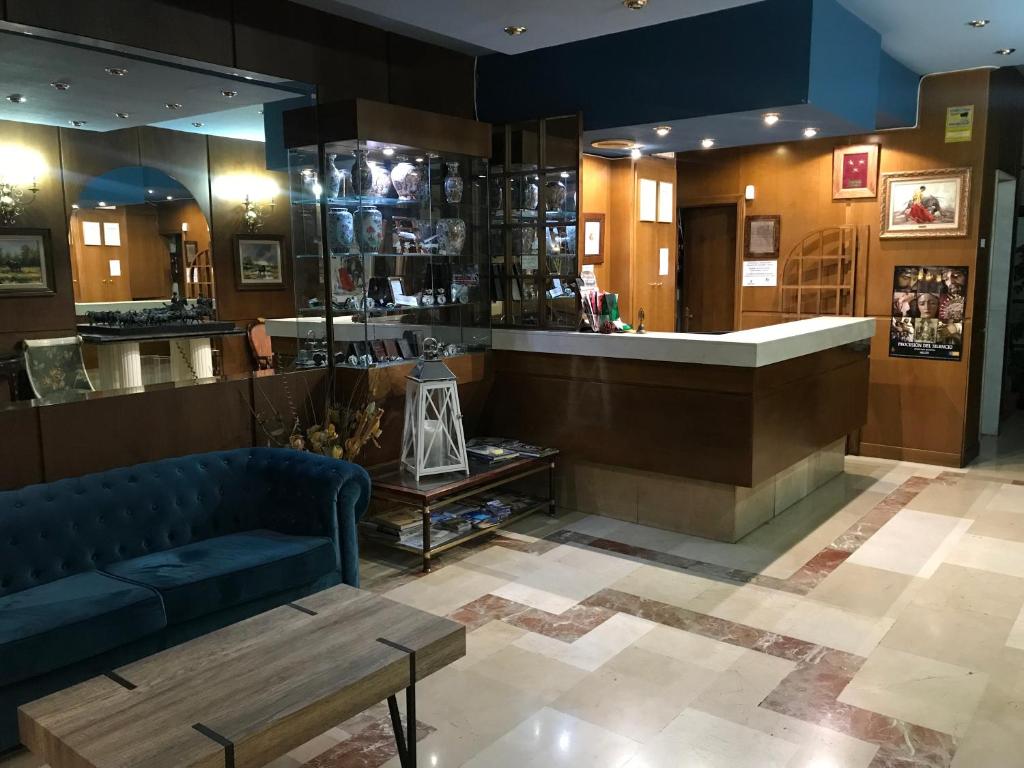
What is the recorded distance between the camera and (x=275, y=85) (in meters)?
4.76

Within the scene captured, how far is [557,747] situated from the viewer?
115 inches

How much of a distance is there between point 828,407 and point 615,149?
2586 mm

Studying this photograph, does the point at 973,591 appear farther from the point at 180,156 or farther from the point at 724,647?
the point at 180,156

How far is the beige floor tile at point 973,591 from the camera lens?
411cm

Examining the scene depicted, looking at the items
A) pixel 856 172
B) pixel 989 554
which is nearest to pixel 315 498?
pixel 989 554

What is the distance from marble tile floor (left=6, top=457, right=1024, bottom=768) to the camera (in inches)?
115

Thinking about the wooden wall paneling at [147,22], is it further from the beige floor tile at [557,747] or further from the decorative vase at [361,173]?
the beige floor tile at [557,747]

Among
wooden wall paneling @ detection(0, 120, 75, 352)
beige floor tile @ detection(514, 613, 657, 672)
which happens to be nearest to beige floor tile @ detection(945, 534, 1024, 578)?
beige floor tile @ detection(514, 613, 657, 672)

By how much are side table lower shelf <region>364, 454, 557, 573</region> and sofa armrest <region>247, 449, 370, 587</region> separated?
620 millimetres

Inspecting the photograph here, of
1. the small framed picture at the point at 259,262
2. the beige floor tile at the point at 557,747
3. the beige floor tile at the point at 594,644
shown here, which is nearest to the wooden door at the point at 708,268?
the small framed picture at the point at 259,262

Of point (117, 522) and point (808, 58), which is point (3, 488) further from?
point (808, 58)

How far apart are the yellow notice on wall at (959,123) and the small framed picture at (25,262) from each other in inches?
256

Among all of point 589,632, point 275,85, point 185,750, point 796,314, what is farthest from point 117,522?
point 796,314

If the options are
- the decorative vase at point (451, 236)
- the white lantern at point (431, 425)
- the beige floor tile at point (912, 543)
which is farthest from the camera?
the decorative vase at point (451, 236)
